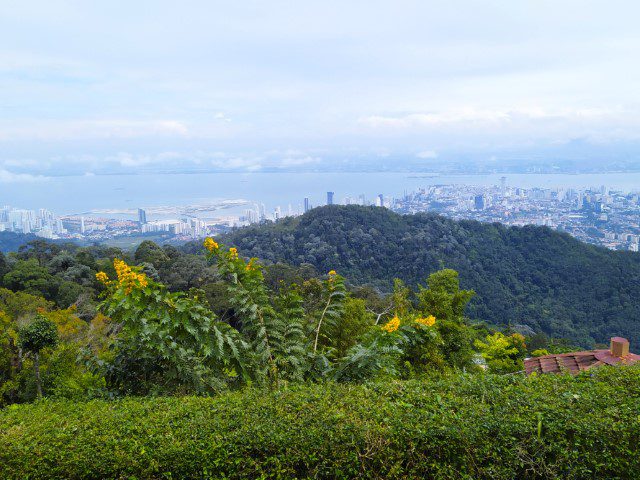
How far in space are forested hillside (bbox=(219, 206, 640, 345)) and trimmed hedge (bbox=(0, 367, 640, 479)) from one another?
33.5 meters

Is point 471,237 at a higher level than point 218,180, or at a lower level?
lower

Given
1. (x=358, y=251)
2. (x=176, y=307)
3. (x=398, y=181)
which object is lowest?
(x=358, y=251)

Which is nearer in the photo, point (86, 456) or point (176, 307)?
point (86, 456)

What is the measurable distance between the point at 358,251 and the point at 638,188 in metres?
91.9

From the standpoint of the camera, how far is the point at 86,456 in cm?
269

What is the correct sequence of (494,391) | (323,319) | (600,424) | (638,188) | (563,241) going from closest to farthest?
(600,424)
(494,391)
(323,319)
(563,241)
(638,188)

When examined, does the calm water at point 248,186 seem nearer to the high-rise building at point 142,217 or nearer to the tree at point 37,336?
the high-rise building at point 142,217

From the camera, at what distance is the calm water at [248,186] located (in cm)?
9088

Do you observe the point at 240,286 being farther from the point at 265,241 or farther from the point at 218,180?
the point at 218,180

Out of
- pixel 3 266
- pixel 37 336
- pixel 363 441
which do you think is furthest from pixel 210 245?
pixel 3 266

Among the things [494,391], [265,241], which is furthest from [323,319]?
[265,241]

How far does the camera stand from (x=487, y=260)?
44.8 meters

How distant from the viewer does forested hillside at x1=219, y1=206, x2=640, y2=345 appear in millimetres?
35438

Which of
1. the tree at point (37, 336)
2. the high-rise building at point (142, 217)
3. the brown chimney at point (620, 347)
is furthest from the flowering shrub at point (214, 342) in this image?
the high-rise building at point (142, 217)
